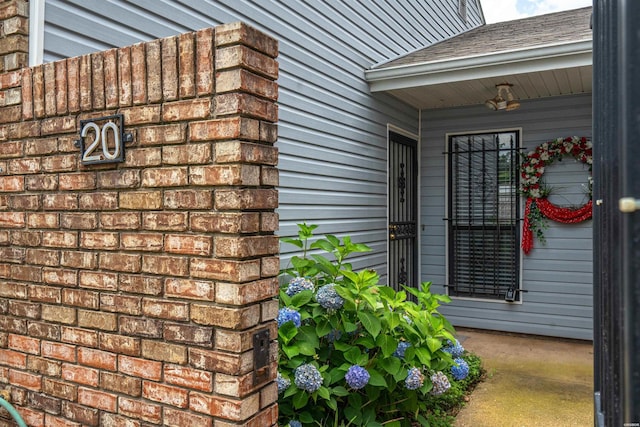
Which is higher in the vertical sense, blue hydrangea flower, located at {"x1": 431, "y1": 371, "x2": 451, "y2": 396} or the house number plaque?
the house number plaque

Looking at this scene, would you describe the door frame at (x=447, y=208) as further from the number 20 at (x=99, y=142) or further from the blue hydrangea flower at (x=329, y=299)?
the number 20 at (x=99, y=142)

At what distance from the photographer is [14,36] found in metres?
2.12

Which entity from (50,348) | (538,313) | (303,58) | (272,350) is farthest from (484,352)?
(50,348)

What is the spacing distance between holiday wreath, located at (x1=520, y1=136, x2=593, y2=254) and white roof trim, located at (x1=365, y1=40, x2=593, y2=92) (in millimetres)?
1004

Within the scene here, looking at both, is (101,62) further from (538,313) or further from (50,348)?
(538,313)

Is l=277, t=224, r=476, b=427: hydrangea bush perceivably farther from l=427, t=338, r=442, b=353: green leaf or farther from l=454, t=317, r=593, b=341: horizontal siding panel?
l=454, t=317, r=593, b=341: horizontal siding panel

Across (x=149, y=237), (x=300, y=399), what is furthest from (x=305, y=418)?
(x=149, y=237)

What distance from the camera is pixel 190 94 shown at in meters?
1.58

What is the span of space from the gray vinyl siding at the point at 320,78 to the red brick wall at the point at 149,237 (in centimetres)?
71

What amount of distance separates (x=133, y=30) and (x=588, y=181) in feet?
14.2

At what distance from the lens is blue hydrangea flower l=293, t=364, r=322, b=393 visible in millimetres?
2350

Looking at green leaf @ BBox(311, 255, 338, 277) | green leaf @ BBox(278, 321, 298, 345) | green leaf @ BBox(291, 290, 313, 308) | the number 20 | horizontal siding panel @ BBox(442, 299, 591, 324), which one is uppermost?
the number 20

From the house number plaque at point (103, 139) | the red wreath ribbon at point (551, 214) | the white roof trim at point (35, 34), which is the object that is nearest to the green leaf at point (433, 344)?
the house number plaque at point (103, 139)

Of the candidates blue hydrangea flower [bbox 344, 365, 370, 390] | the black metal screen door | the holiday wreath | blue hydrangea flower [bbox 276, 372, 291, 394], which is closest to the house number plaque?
blue hydrangea flower [bbox 276, 372, 291, 394]
